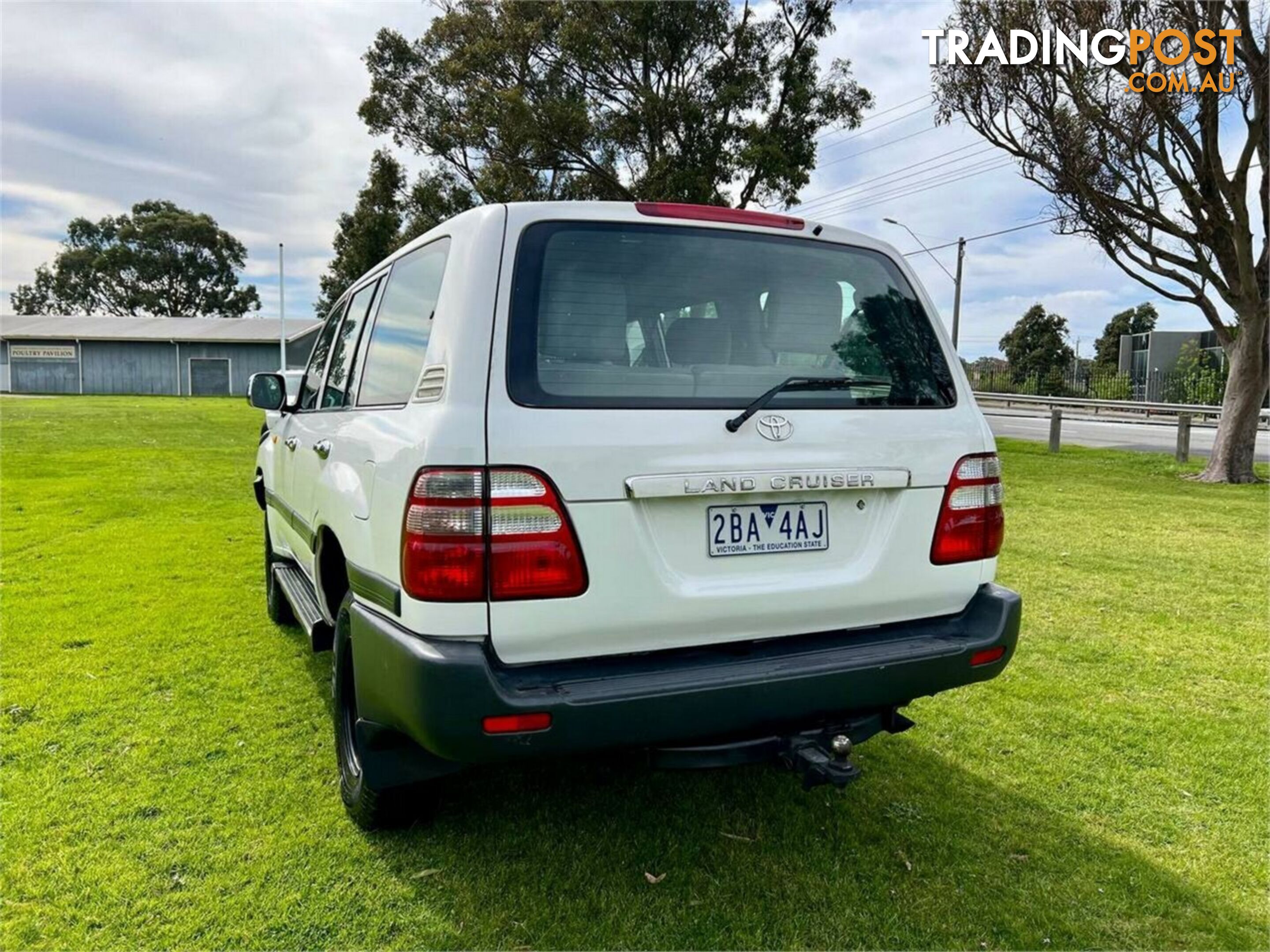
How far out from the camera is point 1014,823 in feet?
9.32

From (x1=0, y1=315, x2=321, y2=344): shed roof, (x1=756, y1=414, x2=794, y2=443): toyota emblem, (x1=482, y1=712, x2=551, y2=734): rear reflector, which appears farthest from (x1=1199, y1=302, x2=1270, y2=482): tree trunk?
(x1=0, y1=315, x2=321, y2=344): shed roof

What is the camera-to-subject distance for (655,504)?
2078 mm

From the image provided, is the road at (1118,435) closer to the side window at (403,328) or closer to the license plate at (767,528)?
the license plate at (767,528)

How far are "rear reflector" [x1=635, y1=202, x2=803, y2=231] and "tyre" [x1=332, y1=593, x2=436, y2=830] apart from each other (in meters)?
1.48

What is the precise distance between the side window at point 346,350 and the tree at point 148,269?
64596 mm

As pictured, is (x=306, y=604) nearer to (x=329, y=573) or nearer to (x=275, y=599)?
→ (x=329, y=573)

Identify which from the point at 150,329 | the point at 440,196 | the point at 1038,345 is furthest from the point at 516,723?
the point at 1038,345

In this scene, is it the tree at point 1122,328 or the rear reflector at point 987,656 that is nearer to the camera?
the rear reflector at point 987,656

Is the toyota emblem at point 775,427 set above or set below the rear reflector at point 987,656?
above

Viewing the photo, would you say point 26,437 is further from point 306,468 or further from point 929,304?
point 929,304

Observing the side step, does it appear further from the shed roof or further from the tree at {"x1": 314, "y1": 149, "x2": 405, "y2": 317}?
the shed roof

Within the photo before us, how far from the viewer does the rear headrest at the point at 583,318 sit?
6.95ft

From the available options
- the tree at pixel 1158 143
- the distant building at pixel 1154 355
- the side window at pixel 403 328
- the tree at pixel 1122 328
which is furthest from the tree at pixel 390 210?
the tree at pixel 1122 328

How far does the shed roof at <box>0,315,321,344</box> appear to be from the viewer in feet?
138
